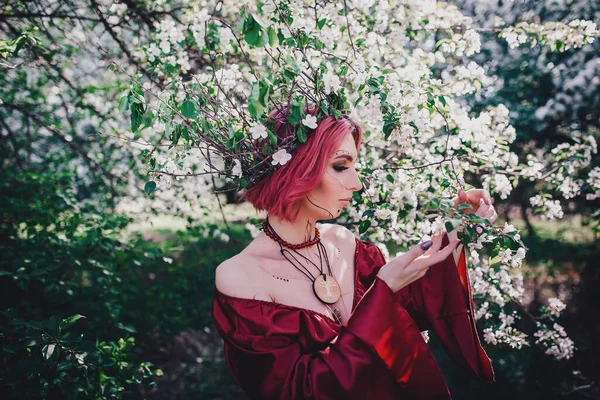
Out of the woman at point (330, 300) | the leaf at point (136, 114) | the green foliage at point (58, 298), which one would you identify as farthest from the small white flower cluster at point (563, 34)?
the green foliage at point (58, 298)

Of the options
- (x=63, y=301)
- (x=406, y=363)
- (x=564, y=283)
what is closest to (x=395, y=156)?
(x=406, y=363)

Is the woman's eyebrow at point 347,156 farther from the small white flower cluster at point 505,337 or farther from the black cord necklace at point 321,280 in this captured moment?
the small white flower cluster at point 505,337

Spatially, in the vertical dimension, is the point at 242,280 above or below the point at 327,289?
below

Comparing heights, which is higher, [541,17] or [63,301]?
[541,17]

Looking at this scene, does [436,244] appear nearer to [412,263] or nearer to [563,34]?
[412,263]

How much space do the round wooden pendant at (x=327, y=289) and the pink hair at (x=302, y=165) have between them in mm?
278

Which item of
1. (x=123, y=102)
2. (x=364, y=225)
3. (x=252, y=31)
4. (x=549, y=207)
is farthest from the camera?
(x=549, y=207)

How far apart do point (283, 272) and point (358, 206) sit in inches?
32.1

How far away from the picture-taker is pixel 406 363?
1538mm

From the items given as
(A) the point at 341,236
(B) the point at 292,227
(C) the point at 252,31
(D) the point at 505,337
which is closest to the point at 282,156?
(B) the point at 292,227

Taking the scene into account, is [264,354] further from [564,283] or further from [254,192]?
[564,283]

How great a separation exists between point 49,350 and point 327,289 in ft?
3.96

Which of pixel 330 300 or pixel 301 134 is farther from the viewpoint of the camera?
pixel 330 300

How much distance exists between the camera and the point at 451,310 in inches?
72.7
